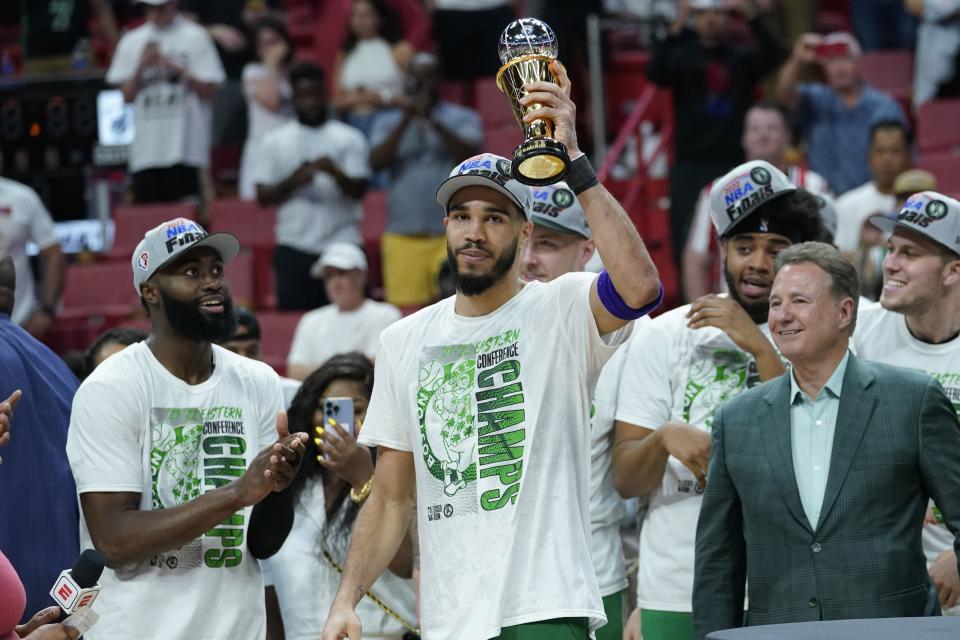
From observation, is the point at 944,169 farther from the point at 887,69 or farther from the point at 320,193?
the point at 320,193

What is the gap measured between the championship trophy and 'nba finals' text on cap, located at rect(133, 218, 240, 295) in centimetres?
161

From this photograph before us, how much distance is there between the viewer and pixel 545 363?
4395 mm

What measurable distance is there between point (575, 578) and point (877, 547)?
0.93m

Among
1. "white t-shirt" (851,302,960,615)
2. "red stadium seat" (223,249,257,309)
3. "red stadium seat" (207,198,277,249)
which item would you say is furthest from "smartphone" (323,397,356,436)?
"red stadium seat" (207,198,277,249)

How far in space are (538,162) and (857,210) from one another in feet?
19.4

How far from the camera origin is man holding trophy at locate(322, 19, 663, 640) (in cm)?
415

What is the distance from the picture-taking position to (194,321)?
209 inches

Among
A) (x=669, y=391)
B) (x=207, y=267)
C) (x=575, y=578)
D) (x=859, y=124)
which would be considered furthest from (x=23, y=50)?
(x=575, y=578)

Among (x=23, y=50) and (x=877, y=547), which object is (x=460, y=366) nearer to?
(x=877, y=547)

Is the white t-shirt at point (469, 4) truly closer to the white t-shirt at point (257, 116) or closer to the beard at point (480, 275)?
the white t-shirt at point (257, 116)

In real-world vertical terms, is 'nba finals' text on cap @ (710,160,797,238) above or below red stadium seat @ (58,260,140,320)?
above

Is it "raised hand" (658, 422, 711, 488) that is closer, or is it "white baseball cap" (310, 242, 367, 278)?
"raised hand" (658, 422, 711, 488)

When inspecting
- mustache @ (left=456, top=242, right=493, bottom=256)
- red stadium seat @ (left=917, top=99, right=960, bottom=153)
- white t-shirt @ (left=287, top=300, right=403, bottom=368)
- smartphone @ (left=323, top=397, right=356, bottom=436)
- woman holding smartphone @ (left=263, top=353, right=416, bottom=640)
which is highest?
red stadium seat @ (left=917, top=99, right=960, bottom=153)

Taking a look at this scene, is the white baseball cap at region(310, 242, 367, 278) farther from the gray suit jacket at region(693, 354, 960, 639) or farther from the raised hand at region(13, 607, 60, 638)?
the raised hand at region(13, 607, 60, 638)
